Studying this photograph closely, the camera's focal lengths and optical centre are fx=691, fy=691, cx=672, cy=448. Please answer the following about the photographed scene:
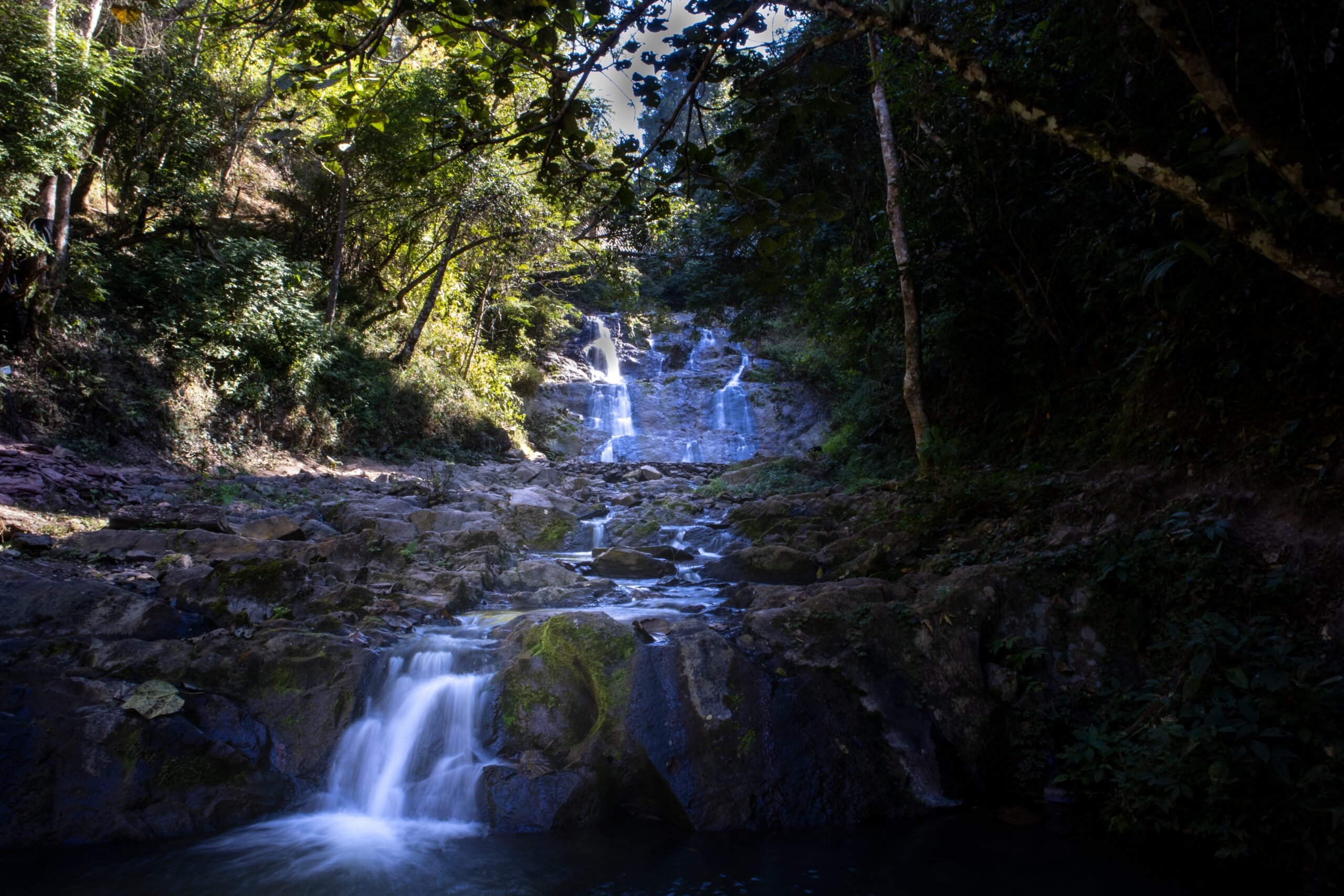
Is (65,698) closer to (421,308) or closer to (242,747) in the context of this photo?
(242,747)

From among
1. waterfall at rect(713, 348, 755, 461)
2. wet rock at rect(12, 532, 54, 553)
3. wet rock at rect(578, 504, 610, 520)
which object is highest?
waterfall at rect(713, 348, 755, 461)

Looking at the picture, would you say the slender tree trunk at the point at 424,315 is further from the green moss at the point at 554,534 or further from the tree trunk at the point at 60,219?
the green moss at the point at 554,534

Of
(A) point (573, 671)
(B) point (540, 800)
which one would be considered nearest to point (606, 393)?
(A) point (573, 671)

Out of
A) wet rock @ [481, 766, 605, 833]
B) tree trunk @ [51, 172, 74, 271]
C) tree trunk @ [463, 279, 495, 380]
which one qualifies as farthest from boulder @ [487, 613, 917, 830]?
tree trunk @ [463, 279, 495, 380]

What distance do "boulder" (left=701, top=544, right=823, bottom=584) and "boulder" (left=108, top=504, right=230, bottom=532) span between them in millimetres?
5469

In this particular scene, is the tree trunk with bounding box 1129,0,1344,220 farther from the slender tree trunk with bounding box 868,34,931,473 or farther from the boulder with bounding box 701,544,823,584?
the boulder with bounding box 701,544,823,584

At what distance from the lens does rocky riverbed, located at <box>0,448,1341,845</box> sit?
423 cm

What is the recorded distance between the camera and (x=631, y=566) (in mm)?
8812

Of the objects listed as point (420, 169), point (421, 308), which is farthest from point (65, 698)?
point (421, 308)

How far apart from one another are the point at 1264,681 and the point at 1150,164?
105 inches

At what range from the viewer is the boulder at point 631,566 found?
28.7ft

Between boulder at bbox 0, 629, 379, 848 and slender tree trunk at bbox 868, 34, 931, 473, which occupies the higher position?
slender tree trunk at bbox 868, 34, 931, 473

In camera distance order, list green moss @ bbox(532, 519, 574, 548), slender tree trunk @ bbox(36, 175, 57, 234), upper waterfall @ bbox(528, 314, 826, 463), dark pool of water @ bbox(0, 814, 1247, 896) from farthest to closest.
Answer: upper waterfall @ bbox(528, 314, 826, 463) → green moss @ bbox(532, 519, 574, 548) → slender tree trunk @ bbox(36, 175, 57, 234) → dark pool of water @ bbox(0, 814, 1247, 896)

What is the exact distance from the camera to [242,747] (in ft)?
14.8
